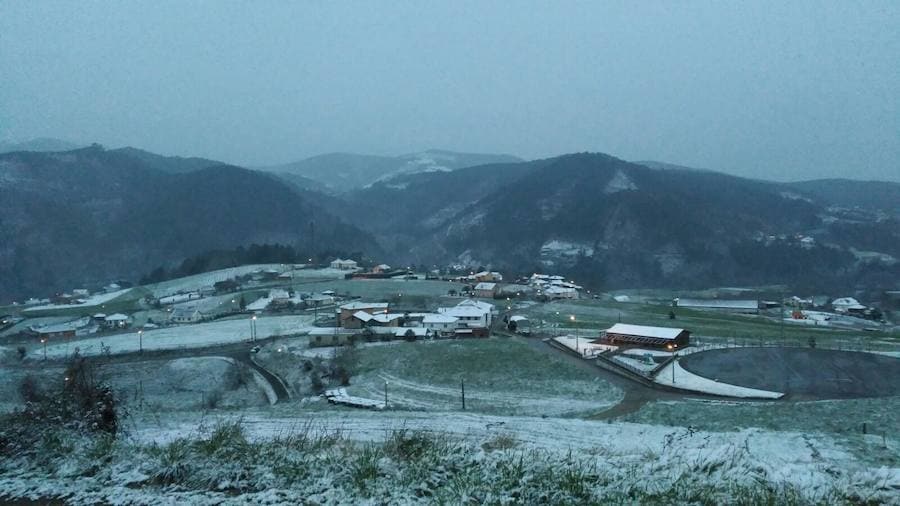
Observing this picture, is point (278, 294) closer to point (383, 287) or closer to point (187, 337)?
point (383, 287)

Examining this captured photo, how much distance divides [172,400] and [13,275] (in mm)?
58468

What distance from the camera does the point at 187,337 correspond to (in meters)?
27.9

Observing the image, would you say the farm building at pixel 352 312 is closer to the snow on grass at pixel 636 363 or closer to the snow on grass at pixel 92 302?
the snow on grass at pixel 636 363

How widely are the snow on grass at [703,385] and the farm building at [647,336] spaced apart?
4247 millimetres

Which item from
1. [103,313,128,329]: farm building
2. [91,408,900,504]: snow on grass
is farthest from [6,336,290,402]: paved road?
[91,408,900,504]: snow on grass

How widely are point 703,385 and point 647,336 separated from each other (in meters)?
6.57

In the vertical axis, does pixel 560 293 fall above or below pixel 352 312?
below

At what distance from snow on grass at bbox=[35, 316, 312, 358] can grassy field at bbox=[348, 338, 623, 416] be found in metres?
8.56

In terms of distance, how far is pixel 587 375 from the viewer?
59.0 ft

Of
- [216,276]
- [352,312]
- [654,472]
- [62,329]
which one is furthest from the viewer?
[216,276]

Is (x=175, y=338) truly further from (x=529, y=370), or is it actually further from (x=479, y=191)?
(x=479, y=191)

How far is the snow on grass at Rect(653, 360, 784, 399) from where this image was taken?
15.5 metres

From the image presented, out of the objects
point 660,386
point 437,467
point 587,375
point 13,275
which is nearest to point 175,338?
point 587,375

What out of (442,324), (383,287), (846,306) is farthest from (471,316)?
(846,306)
